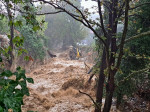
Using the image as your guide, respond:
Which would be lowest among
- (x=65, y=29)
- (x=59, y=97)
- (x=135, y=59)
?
(x=59, y=97)

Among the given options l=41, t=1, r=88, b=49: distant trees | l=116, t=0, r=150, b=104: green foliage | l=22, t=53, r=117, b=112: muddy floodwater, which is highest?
l=41, t=1, r=88, b=49: distant trees

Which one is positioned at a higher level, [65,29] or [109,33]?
[65,29]

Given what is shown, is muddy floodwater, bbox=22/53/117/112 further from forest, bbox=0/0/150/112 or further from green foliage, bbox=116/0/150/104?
green foliage, bbox=116/0/150/104

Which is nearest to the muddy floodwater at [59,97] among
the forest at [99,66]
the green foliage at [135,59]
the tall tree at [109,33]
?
the forest at [99,66]

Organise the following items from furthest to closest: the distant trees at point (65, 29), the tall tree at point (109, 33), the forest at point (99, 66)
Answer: the distant trees at point (65, 29)
the tall tree at point (109, 33)
the forest at point (99, 66)

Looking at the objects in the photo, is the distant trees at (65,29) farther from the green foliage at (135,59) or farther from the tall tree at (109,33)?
the tall tree at (109,33)

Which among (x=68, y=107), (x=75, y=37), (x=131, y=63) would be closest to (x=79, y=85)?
(x=68, y=107)

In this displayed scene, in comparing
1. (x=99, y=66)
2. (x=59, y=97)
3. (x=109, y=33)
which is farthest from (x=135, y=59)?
(x=59, y=97)

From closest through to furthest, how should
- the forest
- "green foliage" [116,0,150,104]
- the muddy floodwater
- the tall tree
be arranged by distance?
the forest, the tall tree, "green foliage" [116,0,150,104], the muddy floodwater

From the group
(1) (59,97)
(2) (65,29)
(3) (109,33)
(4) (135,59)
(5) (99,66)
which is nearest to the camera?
(3) (109,33)

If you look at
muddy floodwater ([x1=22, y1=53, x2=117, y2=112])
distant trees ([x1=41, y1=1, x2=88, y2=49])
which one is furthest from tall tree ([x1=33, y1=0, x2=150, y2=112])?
distant trees ([x1=41, y1=1, x2=88, y2=49])

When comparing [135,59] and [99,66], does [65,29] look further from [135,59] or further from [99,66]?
[135,59]

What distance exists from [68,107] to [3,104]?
205 inches

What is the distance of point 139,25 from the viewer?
4.89 m
